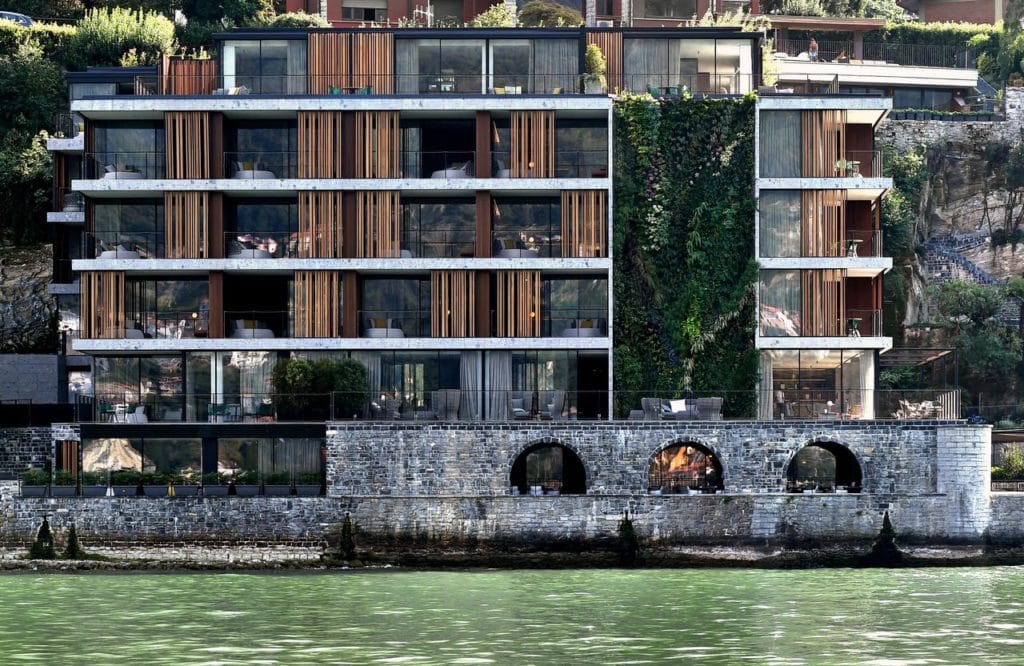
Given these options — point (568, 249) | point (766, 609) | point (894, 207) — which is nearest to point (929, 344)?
point (894, 207)

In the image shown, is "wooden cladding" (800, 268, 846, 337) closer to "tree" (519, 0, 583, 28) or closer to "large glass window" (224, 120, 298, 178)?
"large glass window" (224, 120, 298, 178)

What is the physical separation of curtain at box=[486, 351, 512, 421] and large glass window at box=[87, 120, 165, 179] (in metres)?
12.8

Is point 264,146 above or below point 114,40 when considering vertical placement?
below

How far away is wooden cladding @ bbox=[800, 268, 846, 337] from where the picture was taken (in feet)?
204

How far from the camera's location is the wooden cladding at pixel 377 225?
2457 inches

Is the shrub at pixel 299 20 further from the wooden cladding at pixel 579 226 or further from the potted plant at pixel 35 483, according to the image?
the potted plant at pixel 35 483

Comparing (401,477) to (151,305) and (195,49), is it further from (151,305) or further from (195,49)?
(195,49)

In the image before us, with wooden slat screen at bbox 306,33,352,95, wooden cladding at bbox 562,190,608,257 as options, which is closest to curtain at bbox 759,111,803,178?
wooden cladding at bbox 562,190,608,257

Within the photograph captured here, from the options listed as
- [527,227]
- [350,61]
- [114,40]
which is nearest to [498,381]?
[527,227]

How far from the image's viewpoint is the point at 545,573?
175 ft

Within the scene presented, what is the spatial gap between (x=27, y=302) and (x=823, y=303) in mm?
33133

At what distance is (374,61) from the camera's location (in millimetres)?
65500

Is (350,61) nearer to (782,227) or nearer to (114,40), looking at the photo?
Answer: (782,227)

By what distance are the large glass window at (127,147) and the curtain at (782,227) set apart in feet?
66.0
